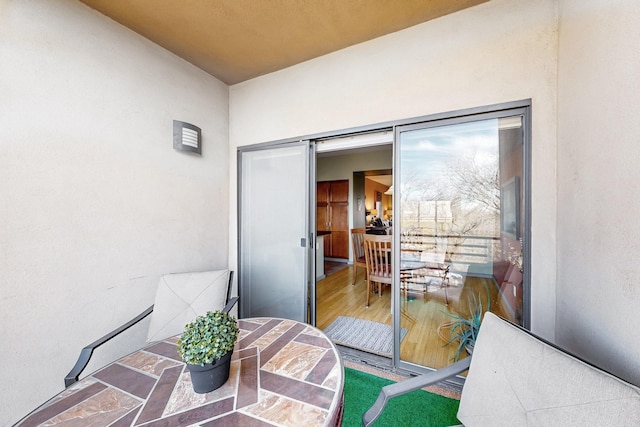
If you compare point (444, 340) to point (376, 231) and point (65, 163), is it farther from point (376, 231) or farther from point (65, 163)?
point (376, 231)

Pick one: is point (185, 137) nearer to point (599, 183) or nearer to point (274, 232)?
point (274, 232)

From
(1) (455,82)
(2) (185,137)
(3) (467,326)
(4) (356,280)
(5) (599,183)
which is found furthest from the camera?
(4) (356,280)

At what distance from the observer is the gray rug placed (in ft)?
7.59

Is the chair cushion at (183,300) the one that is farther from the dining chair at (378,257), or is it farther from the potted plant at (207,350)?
the dining chair at (378,257)

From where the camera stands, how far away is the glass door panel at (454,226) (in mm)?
1714

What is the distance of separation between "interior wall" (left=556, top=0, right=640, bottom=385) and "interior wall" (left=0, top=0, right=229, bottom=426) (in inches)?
114

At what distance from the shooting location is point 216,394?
0.92 metres

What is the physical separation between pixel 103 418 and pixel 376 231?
19.1ft

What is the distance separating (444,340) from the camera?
197 cm

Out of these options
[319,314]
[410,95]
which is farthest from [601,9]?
[319,314]

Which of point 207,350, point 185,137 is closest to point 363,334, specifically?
point 207,350

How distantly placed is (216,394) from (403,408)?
1344mm

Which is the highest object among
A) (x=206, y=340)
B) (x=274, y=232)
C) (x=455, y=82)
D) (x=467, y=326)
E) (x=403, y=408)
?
(x=455, y=82)

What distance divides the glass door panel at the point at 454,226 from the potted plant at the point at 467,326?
15mm
